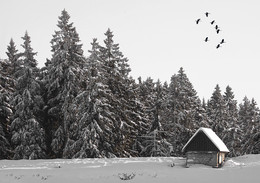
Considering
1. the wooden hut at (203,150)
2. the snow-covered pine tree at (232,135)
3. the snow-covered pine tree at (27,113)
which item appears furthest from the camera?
the snow-covered pine tree at (232,135)

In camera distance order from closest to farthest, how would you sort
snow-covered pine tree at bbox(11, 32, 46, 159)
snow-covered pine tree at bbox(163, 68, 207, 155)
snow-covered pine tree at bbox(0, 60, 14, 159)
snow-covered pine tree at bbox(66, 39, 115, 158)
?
snow-covered pine tree at bbox(66, 39, 115, 158) → snow-covered pine tree at bbox(11, 32, 46, 159) → snow-covered pine tree at bbox(0, 60, 14, 159) → snow-covered pine tree at bbox(163, 68, 207, 155)

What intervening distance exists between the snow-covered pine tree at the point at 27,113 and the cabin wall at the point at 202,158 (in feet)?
53.1

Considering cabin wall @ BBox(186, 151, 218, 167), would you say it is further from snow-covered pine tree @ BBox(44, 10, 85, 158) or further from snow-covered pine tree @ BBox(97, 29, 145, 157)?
snow-covered pine tree @ BBox(44, 10, 85, 158)

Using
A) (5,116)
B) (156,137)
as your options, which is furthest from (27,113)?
(156,137)

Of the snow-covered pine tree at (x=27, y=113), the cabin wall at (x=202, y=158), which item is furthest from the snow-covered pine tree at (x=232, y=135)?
the snow-covered pine tree at (x=27, y=113)

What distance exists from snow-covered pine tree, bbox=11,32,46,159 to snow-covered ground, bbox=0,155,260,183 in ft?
19.6

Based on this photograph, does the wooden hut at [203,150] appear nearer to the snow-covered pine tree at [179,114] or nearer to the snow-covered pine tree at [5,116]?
the snow-covered pine tree at [179,114]

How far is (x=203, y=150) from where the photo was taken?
36469 mm

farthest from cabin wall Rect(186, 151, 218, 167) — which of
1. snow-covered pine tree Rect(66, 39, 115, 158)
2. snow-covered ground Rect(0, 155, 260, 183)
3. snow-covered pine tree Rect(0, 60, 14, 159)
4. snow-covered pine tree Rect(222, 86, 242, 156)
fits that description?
snow-covered pine tree Rect(222, 86, 242, 156)

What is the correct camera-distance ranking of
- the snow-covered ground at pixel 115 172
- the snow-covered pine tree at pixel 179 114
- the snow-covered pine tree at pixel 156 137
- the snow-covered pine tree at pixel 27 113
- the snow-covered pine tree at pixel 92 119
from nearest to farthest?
the snow-covered ground at pixel 115 172 < the snow-covered pine tree at pixel 92 119 < the snow-covered pine tree at pixel 27 113 < the snow-covered pine tree at pixel 156 137 < the snow-covered pine tree at pixel 179 114

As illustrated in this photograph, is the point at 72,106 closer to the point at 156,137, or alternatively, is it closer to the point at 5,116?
the point at 5,116

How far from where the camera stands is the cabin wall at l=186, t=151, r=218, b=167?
1421 inches

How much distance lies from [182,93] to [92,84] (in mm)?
18622

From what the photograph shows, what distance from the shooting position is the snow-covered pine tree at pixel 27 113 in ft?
132
